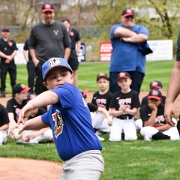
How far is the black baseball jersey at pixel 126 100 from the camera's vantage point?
8828 mm

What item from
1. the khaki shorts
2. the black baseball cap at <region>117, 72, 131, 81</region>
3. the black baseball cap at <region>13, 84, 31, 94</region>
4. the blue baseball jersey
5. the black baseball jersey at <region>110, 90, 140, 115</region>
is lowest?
the black baseball jersey at <region>110, 90, 140, 115</region>

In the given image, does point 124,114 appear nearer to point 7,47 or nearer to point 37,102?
point 37,102

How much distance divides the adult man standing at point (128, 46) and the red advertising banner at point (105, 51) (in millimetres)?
19196

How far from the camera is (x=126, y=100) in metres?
8.85

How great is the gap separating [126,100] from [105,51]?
20.0m

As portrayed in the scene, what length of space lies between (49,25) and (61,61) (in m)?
5.16

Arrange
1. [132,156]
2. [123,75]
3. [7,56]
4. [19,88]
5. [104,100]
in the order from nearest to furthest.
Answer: [132,156]
[123,75]
[19,88]
[104,100]
[7,56]

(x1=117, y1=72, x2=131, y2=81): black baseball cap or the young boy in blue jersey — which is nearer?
the young boy in blue jersey

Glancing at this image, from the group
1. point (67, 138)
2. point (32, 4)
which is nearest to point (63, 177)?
point (67, 138)

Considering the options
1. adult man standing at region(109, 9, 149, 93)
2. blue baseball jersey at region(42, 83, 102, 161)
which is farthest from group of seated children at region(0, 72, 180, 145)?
blue baseball jersey at region(42, 83, 102, 161)

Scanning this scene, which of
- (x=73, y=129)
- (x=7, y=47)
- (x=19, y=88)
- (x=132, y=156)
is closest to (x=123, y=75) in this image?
(x=19, y=88)

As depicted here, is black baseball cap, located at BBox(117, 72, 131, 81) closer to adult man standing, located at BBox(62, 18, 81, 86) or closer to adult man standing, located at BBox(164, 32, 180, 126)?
adult man standing, located at BBox(164, 32, 180, 126)

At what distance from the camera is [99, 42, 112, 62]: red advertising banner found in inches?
1119

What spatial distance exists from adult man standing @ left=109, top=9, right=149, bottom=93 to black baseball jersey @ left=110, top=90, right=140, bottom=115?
1.52ft
